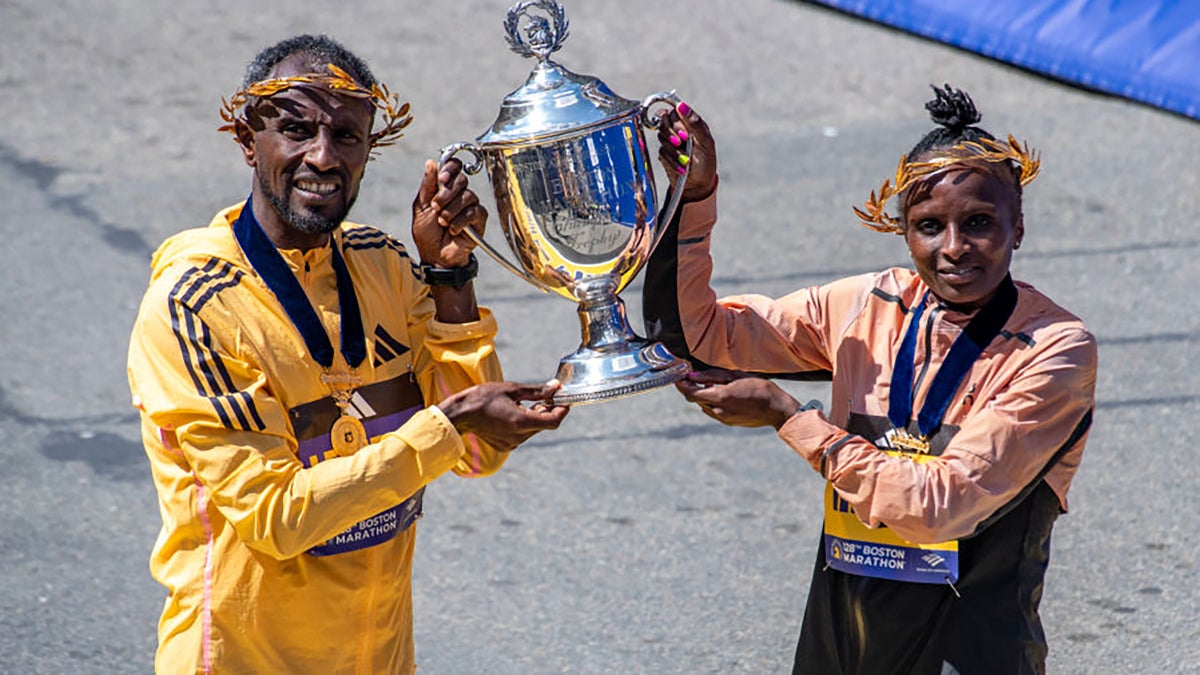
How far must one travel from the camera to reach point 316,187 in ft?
9.58

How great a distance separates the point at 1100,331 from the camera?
7.10 metres

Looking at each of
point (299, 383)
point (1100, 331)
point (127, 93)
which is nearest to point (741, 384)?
point (299, 383)

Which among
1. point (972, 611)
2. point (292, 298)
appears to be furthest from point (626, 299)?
point (292, 298)

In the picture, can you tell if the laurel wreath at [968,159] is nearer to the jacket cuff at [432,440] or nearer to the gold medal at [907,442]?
the gold medal at [907,442]

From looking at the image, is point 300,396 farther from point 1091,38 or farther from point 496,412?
point 1091,38

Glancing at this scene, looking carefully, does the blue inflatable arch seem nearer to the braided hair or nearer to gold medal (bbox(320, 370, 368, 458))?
the braided hair

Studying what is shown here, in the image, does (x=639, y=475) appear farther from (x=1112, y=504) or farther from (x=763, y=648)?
(x=1112, y=504)

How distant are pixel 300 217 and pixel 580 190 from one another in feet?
1.84

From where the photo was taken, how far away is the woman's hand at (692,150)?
10.4 ft

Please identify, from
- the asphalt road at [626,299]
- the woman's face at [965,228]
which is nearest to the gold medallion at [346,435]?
the woman's face at [965,228]

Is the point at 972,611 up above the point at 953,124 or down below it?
below

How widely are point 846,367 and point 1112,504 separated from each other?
2823mm

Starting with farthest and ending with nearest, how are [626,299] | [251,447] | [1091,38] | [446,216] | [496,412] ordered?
[1091,38], [626,299], [446,216], [496,412], [251,447]

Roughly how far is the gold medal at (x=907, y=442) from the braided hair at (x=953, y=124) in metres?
0.53
